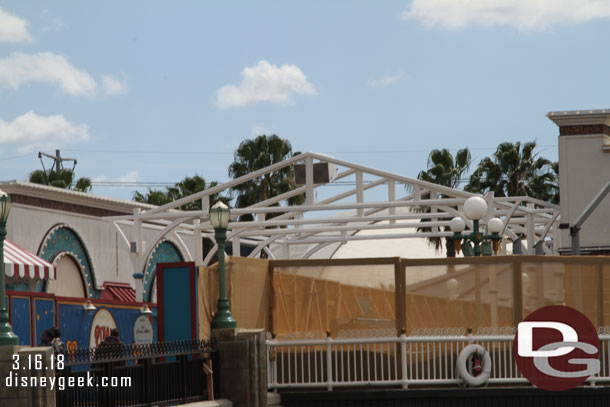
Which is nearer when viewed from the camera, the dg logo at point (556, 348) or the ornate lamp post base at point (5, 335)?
the ornate lamp post base at point (5, 335)

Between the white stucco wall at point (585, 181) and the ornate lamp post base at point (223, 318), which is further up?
the white stucco wall at point (585, 181)

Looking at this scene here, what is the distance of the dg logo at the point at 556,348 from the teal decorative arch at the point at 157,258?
67.2 feet

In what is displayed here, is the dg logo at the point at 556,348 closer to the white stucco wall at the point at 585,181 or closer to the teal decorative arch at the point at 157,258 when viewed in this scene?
the white stucco wall at the point at 585,181

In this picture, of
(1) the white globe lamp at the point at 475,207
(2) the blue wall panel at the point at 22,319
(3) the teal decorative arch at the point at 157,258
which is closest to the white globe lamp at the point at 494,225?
(1) the white globe lamp at the point at 475,207

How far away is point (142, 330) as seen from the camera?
2409cm

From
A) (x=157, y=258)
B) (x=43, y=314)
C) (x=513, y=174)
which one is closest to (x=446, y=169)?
(x=513, y=174)

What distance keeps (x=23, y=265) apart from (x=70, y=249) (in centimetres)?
999

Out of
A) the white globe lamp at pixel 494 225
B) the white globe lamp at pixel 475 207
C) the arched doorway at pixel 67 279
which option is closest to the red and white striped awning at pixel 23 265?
the arched doorway at pixel 67 279

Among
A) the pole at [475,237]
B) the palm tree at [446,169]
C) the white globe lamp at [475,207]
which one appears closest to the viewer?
the white globe lamp at [475,207]

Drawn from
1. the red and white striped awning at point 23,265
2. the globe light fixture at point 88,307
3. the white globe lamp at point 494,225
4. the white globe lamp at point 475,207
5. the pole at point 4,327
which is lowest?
the globe light fixture at point 88,307

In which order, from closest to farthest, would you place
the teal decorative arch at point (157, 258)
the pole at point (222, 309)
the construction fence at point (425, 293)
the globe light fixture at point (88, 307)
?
1. the pole at point (222, 309)
2. the construction fence at point (425, 293)
3. the globe light fixture at point (88, 307)
4. the teal decorative arch at point (157, 258)

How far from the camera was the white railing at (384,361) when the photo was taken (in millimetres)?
16984

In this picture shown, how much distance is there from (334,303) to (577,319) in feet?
13.1

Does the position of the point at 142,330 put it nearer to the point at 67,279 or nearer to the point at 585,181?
the point at 67,279
